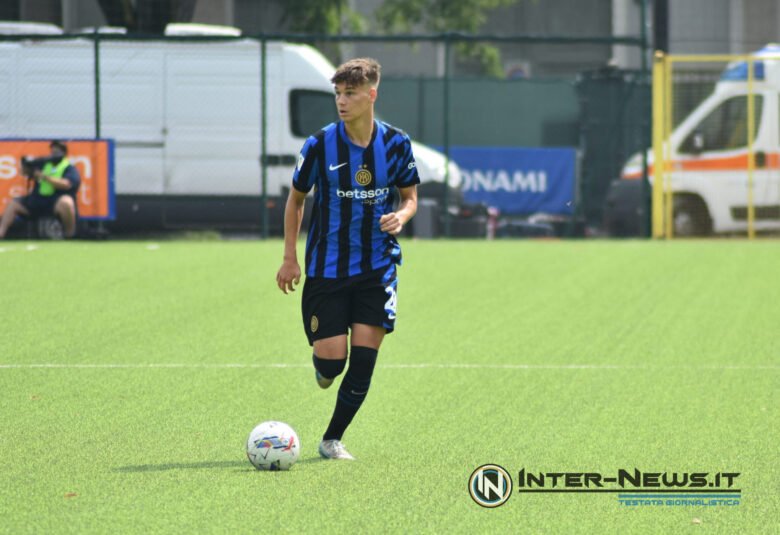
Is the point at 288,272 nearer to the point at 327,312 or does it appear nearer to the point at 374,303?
the point at 327,312

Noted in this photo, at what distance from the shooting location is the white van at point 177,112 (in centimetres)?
2192

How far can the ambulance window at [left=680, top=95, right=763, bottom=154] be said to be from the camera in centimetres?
2191

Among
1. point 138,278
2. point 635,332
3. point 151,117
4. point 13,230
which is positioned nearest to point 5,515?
point 635,332

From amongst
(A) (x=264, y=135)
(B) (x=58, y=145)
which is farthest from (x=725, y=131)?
(B) (x=58, y=145)

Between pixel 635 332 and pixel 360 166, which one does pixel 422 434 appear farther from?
pixel 635 332

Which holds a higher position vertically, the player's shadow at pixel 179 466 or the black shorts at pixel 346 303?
the black shorts at pixel 346 303

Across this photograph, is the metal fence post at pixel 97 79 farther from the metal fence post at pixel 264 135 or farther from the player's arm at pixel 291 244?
the player's arm at pixel 291 244

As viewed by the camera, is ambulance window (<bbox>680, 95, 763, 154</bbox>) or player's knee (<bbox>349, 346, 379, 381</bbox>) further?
ambulance window (<bbox>680, 95, 763, 154</bbox>)

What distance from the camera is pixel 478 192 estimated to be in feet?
76.0

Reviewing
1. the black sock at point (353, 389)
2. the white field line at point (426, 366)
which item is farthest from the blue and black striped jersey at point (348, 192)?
the white field line at point (426, 366)

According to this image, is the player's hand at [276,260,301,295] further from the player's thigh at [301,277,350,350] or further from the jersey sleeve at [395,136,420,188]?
the jersey sleeve at [395,136,420,188]

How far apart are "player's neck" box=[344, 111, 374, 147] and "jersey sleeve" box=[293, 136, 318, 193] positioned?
16cm

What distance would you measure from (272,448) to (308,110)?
15982 millimetres

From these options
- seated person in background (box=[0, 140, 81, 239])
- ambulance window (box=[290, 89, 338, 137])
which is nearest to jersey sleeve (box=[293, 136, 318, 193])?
seated person in background (box=[0, 140, 81, 239])
